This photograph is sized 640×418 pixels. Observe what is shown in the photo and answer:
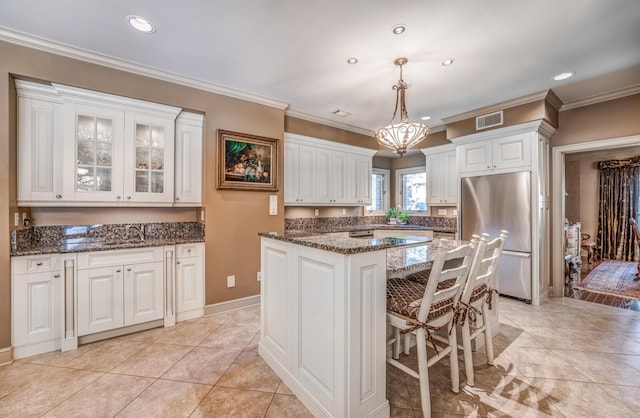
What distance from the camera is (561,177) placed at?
12.4 feet

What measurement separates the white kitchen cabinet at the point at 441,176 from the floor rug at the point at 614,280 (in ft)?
7.80

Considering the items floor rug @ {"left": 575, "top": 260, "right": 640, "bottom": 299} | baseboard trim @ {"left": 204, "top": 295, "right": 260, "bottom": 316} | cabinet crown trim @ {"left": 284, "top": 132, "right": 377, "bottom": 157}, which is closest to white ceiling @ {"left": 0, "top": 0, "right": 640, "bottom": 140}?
cabinet crown trim @ {"left": 284, "top": 132, "right": 377, "bottom": 157}

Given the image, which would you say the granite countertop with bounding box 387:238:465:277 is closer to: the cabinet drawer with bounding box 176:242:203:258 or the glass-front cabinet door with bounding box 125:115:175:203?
the cabinet drawer with bounding box 176:242:203:258

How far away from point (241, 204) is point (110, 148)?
1443 mm

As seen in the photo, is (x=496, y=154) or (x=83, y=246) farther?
(x=496, y=154)

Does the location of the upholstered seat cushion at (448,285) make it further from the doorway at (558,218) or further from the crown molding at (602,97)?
the crown molding at (602,97)

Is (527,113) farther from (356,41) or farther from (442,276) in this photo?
(442,276)

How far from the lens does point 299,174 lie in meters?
4.16

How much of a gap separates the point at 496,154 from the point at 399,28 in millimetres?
2572

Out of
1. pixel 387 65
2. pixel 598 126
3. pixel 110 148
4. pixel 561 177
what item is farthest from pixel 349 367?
pixel 598 126

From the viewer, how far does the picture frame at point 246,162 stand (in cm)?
325

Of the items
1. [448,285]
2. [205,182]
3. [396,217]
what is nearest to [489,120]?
[396,217]

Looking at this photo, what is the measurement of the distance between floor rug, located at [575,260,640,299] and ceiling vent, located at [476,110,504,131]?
293 centimetres

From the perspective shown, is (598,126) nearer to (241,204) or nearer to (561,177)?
(561,177)
